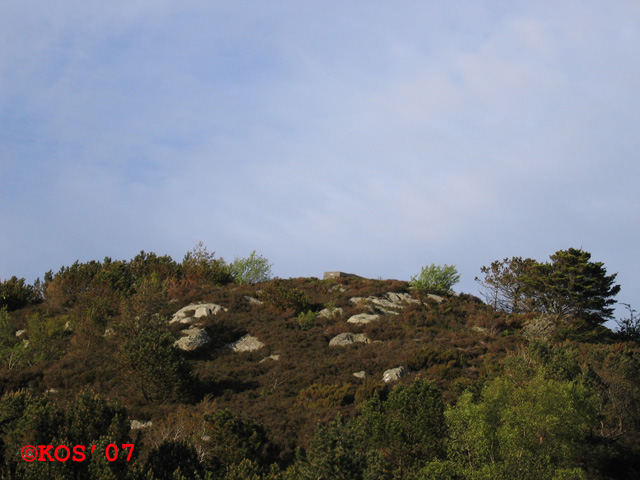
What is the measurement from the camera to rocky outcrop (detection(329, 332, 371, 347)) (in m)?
27.0

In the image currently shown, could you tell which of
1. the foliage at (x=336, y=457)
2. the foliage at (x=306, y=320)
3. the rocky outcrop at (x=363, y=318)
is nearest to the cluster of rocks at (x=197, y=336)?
the foliage at (x=306, y=320)

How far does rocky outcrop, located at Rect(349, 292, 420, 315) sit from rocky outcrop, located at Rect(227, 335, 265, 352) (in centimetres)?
895

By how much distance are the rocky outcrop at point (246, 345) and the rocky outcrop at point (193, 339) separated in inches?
54.5

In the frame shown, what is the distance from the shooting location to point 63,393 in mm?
A: 20109

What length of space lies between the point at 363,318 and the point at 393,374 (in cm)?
890

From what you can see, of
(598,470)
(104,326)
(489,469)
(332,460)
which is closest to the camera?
(332,460)

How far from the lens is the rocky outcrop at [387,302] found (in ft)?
109

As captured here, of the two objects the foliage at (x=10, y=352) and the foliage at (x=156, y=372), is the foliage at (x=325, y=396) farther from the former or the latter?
the foliage at (x=10, y=352)

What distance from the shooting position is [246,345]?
87.3 ft

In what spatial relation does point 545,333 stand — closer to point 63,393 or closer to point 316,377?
point 316,377

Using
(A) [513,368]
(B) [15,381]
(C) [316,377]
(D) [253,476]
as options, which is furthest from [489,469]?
(B) [15,381]

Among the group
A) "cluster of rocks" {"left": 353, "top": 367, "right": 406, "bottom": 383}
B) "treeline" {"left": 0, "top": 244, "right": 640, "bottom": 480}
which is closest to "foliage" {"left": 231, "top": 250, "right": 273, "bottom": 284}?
"treeline" {"left": 0, "top": 244, "right": 640, "bottom": 480}

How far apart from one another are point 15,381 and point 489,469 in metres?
19.0

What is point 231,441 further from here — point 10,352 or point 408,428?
point 10,352
